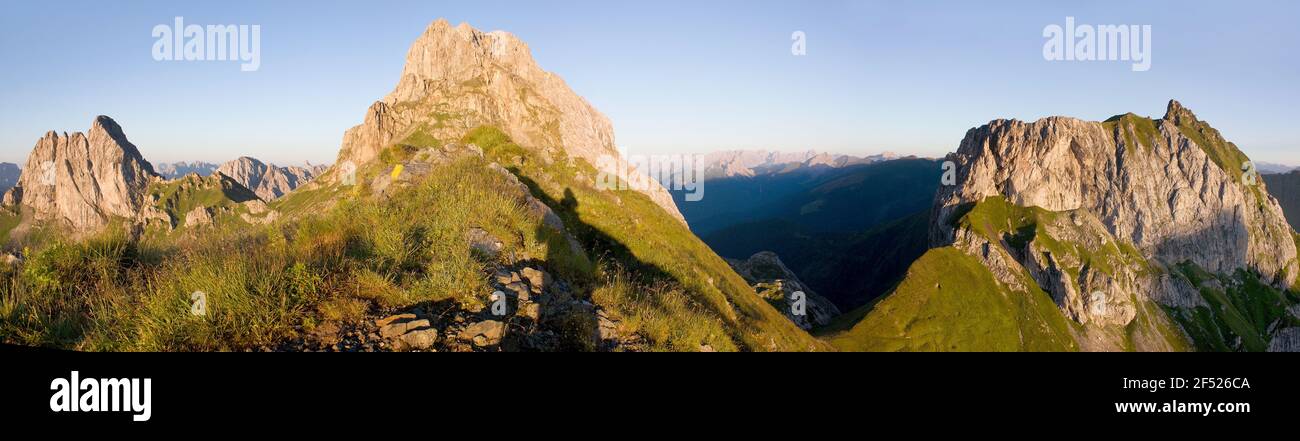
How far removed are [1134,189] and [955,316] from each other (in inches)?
4727

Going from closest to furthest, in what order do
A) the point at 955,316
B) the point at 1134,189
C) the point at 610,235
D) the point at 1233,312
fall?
the point at 610,235 < the point at 955,316 < the point at 1233,312 < the point at 1134,189

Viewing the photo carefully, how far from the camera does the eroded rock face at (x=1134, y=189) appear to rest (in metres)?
174

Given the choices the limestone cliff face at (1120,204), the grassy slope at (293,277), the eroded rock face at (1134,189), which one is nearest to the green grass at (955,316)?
the limestone cliff face at (1120,204)

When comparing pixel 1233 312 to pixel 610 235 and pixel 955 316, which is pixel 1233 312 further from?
pixel 610 235

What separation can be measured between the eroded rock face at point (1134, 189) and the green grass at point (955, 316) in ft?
126

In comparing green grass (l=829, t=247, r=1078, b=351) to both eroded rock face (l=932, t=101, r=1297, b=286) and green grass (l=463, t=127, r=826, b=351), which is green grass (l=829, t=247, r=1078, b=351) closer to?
eroded rock face (l=932, t=101, r=1297, b=286)

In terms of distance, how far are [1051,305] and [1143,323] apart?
3268cm

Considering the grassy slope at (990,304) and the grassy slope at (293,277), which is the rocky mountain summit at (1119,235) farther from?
the grassy slope at (293,277)

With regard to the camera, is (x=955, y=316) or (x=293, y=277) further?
(x=955, y=316)

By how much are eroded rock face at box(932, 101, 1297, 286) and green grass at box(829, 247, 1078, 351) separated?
3834 cm

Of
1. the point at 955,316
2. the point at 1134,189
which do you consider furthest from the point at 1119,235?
the point at 955,316

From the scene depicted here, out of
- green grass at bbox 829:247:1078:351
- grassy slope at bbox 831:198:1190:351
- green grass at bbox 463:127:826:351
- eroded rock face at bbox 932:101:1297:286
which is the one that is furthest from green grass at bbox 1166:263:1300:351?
green grass at bbox 463:127:826:351

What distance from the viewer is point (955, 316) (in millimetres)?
120750
